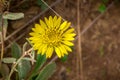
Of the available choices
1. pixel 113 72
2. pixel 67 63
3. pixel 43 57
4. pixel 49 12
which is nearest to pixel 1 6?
pixel 43 57

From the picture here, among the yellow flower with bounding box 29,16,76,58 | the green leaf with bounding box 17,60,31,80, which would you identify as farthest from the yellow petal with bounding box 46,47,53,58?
the green leaf with bounding box 17,60,31,80

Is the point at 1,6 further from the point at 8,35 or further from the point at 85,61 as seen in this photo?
the point at 85,61

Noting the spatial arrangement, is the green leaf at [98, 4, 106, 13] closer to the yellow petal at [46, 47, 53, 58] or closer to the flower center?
the flower center

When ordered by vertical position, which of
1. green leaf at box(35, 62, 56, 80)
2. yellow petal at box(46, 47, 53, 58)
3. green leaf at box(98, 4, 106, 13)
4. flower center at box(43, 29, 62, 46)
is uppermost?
green leaf at box(98, 4, 106, 13)

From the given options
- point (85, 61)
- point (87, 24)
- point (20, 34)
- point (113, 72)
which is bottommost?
point (113, 72)

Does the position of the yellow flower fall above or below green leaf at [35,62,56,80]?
above

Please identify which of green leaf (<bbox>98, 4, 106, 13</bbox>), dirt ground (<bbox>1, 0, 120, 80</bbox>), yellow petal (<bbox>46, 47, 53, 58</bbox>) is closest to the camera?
yellow petal (<bbox>46, 47, 53, 58</bbox>)

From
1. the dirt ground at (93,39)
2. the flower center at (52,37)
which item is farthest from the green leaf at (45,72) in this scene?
the dirt ground at (93,39)
